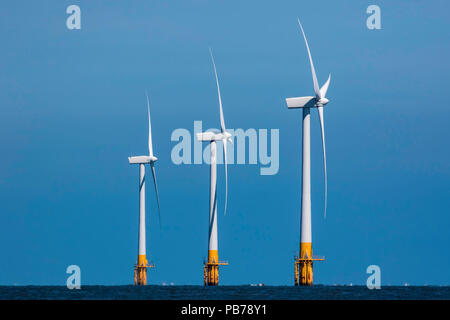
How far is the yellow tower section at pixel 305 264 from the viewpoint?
16975cm

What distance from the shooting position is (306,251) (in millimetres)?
169875

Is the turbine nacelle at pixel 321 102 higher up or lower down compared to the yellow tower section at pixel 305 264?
higher up

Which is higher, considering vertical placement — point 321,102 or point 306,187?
point 321,102

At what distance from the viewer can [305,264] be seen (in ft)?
560

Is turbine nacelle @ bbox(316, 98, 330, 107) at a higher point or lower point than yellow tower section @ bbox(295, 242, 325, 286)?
higher

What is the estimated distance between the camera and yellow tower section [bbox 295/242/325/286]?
169750mm
